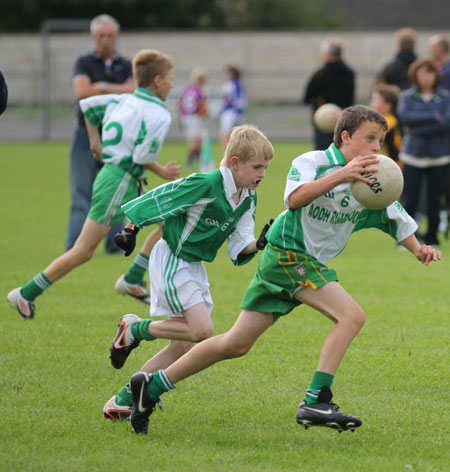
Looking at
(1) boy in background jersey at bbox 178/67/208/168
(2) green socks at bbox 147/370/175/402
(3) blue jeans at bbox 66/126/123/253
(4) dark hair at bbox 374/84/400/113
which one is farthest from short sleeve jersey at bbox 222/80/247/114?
(2) green socks at bbox 147/370/175/402

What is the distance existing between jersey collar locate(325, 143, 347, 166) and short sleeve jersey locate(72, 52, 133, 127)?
5.86m

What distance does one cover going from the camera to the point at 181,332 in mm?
5711

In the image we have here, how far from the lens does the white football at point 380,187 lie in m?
5.16

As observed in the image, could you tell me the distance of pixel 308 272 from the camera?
5367 millimetres

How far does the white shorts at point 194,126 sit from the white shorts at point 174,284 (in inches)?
797

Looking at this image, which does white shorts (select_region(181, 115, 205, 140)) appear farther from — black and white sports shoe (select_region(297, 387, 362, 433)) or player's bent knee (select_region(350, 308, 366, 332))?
black and white sports shoe (select_region(297, 387, 362, 433))

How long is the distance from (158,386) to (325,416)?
879 millimetres

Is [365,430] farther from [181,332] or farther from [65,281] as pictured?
[65,281]

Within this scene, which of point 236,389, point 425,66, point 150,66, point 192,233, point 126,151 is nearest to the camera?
point 192,233

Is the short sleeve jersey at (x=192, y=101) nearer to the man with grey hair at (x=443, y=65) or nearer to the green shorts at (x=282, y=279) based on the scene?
the man with grey hair at (x=443, y=65)

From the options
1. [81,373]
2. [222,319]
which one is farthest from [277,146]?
[81,373]

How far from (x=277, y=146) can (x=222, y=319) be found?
2318 cm

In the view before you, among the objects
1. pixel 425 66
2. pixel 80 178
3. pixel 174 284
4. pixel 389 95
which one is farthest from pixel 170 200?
pixel 389 95

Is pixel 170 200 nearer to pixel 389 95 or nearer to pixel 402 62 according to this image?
pixel 389 95
